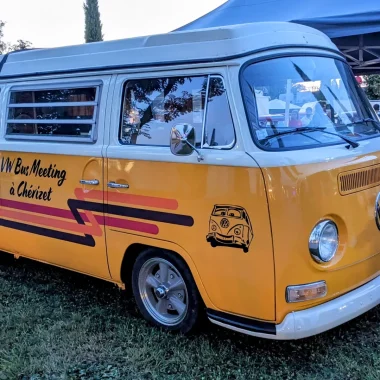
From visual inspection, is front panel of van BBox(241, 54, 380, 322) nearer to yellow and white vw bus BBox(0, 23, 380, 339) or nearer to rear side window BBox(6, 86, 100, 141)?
yellow and white vw bus BBox(0, 23, 380, 339)

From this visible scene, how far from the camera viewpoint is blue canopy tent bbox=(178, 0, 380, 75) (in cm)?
650

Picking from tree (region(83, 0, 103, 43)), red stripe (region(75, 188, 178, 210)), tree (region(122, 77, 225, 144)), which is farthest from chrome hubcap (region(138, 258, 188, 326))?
tree (region(83, 0, 103, 43))

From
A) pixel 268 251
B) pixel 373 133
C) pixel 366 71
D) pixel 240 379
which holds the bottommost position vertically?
pixel 240 379

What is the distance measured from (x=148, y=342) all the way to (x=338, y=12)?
511 centimetres

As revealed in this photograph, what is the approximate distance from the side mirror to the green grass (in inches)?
58.2

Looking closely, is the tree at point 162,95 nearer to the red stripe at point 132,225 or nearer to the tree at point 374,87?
the red stripe at point 132,225

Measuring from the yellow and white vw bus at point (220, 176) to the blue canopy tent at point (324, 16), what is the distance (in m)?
2.48

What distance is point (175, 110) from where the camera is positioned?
12.6 ft

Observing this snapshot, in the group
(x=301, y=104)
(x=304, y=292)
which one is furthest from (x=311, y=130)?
(x=304, y=292)

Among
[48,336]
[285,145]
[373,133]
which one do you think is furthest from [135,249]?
[373,133]

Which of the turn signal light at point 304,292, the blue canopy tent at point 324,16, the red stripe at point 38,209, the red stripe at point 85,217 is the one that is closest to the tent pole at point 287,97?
the turn signal light at point 304,292

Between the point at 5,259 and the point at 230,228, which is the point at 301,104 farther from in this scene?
the point at 5,259

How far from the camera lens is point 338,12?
672 cm

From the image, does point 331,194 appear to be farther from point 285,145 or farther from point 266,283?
point 266,283
